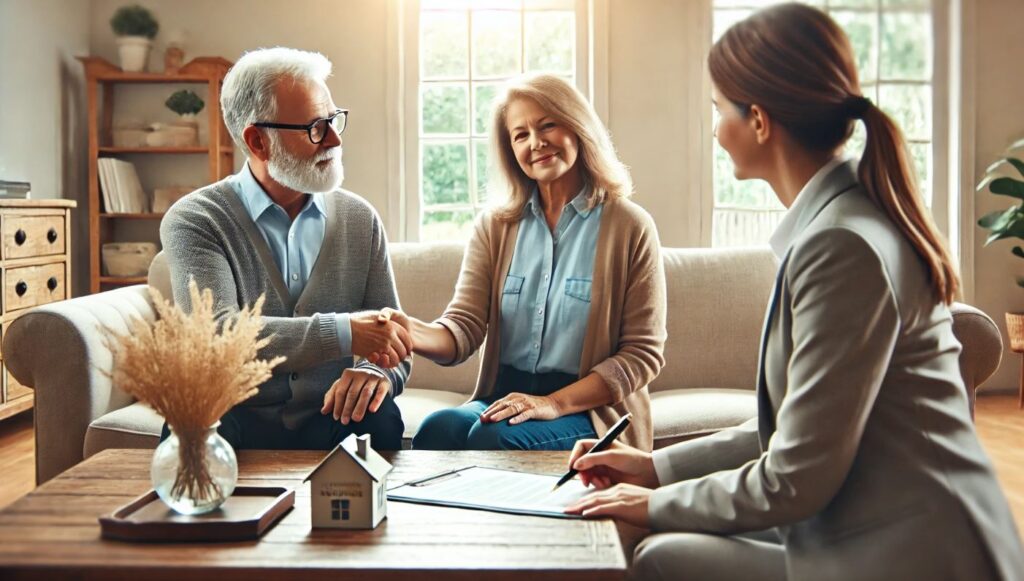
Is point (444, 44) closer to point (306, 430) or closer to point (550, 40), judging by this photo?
point (550, 40)

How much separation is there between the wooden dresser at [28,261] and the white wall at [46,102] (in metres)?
0.36

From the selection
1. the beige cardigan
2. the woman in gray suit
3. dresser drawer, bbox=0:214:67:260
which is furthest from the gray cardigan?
dresser drawer, bbox=0:214:67:260

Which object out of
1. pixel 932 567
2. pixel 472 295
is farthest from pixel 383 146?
pixel 932 567

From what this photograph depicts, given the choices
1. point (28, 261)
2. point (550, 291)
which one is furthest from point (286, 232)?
point (28, 261)

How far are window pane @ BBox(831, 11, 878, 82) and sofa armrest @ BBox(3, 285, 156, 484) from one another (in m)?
4.23

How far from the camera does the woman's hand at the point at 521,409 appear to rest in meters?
2.16

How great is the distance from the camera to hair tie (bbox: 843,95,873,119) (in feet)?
4.21

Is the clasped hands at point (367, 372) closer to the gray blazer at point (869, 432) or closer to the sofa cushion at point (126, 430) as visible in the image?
the sofa cushion at point (126, 430)

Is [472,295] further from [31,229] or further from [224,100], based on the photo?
[31,229]

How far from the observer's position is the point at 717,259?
10.6ft

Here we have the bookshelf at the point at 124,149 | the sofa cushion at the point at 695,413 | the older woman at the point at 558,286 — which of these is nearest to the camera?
the older woman at the point at 558,286

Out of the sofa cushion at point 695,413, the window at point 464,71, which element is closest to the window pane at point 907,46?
the window at point 464,71

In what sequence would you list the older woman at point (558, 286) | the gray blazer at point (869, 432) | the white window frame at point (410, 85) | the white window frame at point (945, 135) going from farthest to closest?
1. the white window frame at point (945, 135)
2. the white window frame at point (410, 85)
3. the older woman at point (558, 286)
4. the gray blazer at point (869, 432)

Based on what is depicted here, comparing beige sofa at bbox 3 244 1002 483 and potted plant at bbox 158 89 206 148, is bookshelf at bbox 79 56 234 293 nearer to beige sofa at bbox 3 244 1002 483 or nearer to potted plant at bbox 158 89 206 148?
potted plant at bbox 158 89 206 148
